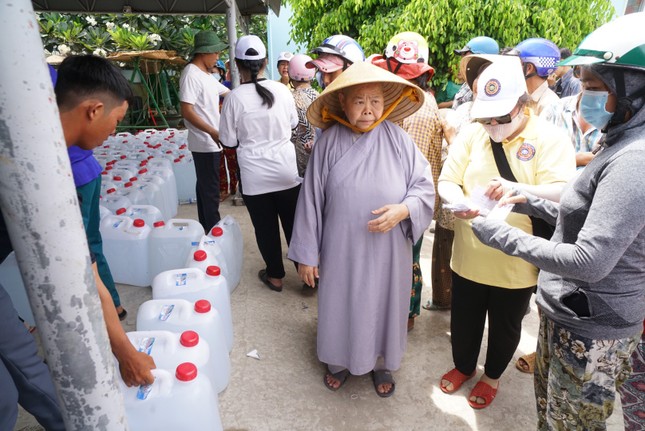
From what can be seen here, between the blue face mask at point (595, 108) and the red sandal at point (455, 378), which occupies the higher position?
the blue face mask at point (595, 108)

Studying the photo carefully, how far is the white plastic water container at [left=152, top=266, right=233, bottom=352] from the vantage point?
226 cm

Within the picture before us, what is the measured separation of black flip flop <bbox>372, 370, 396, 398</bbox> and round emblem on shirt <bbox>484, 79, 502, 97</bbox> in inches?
58.6

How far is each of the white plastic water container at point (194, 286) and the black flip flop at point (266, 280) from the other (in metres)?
0.85

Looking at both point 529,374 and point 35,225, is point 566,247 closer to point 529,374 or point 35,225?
point 35,225

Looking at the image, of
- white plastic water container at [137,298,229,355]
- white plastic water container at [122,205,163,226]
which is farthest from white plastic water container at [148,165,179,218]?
white plastic water container at [137,298,229,355]

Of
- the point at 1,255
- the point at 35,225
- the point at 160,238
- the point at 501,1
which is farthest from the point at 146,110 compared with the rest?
the point at 35,225

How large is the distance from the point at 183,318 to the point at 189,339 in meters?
0.24

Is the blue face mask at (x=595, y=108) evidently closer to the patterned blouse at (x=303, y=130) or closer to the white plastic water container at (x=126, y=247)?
the patterned blouse at (x=303, y=130)

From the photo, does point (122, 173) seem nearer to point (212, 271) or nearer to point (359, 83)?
point (212, 271)

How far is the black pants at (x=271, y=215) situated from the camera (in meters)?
3.06

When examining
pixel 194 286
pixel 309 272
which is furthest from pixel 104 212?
pixel 309 272

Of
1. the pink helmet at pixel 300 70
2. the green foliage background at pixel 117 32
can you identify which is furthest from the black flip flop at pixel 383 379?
the green foliage background at pixel 117 32

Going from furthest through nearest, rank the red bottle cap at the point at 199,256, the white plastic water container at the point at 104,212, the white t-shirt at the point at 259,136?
the white plastic water container at the point at 104,212, the white t-shirt at the point at 259,136, the red bottle cap at the point at 199,256

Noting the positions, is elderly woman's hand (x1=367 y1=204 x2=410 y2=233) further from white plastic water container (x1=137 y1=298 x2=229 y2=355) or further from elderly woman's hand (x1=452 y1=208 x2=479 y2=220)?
white plastic water container (x1=137 y1=298 x2=229 y2=355)
